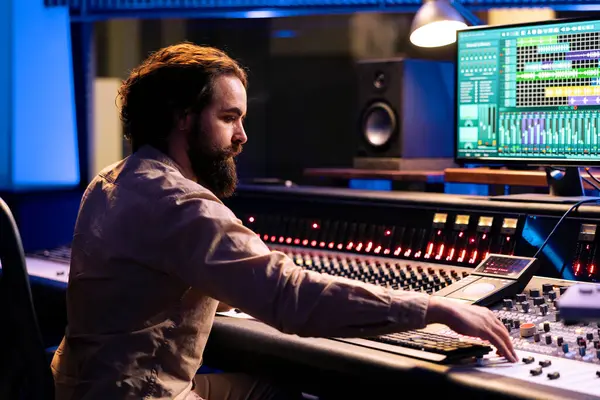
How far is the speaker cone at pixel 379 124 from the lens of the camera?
3.21m

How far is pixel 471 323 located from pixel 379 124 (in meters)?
1.93

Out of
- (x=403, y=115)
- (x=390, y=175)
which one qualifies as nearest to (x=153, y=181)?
(x=390, y=175)

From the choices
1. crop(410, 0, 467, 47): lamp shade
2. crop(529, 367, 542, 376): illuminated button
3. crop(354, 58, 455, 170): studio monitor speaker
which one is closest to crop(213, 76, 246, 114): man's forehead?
crop(529, 367, 542, 376): illuminated button

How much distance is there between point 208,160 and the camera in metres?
1.70

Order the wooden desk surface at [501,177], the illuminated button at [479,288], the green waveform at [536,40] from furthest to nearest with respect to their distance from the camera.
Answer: the wooden desk surface at [501,177], the green waveform at [536,40], the illuminated button at [479,288]

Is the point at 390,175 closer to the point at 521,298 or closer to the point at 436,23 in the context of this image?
the point at 436,23

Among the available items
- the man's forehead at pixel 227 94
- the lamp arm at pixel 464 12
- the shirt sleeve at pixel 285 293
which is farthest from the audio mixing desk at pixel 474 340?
the lamp arm at pixel 464 12

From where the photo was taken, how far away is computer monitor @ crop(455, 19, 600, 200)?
2.04 meters

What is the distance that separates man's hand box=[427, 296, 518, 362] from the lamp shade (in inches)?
51.3

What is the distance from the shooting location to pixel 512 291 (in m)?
1.81

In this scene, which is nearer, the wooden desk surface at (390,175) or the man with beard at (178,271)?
the man with beard at (178,271)

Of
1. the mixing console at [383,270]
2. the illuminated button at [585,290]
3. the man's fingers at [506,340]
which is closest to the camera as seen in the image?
the illuminated button at [585,290]

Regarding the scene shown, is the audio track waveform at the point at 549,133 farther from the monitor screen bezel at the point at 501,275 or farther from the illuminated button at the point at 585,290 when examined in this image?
the illuminated button at the point at 585,290

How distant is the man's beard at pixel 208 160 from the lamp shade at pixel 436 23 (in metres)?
1.08
